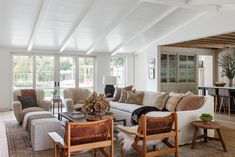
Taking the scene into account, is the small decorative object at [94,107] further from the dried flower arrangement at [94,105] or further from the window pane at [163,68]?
the window pane at [163,68]

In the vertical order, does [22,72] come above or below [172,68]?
below

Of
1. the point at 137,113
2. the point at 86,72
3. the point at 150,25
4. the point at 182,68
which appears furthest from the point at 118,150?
the point at 182,68

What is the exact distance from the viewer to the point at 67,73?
9.14 m

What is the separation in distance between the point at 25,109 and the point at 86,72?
4.35 metres

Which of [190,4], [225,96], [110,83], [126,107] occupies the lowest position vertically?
[126,107]

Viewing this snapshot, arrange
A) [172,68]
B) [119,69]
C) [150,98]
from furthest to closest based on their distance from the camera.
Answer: [119,69], [172,68], [150,98]

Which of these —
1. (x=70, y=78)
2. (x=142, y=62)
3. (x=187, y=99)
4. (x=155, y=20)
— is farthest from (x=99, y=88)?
(x=187, y=99)

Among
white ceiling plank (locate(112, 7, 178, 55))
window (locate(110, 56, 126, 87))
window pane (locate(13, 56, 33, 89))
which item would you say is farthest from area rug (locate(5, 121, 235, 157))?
window (locate(110, 56, 126, 87))

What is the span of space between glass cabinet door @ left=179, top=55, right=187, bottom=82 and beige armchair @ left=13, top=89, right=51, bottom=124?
19.4 feet

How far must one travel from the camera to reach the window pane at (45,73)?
28.5 ft

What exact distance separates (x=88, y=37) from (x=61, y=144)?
5.56 m

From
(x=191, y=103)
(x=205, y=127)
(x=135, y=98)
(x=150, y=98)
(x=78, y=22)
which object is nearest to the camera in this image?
(x=205, y=127)

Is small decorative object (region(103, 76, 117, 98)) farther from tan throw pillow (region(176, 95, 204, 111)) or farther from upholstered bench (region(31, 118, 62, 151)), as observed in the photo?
upholstered bench (region(31, 118, 62, 151))

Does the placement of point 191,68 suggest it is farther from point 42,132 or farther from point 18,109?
point 42,132
